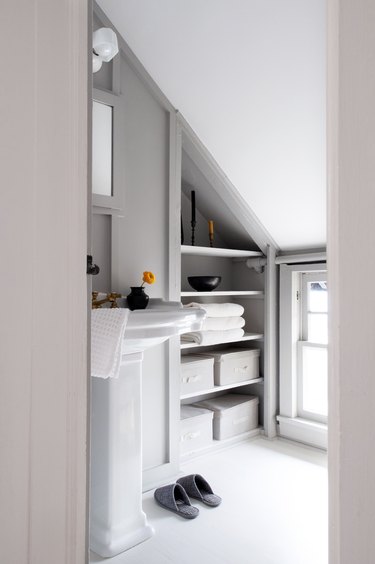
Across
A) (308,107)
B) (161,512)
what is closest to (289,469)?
(161,512)

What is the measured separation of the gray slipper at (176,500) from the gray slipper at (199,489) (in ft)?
0.18

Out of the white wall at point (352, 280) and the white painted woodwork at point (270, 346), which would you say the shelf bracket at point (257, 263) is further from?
the white wall at point (352, 280)

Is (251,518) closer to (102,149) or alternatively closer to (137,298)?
(137,298)

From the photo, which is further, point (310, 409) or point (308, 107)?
point (310, 409)

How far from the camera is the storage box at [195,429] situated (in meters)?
2.45

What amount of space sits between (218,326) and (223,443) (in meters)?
0.76

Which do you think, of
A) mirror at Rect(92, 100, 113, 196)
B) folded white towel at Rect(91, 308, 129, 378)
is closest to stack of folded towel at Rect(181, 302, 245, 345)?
mirror at Rect(92, 100, 113, 196)

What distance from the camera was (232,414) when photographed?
8.88ft
